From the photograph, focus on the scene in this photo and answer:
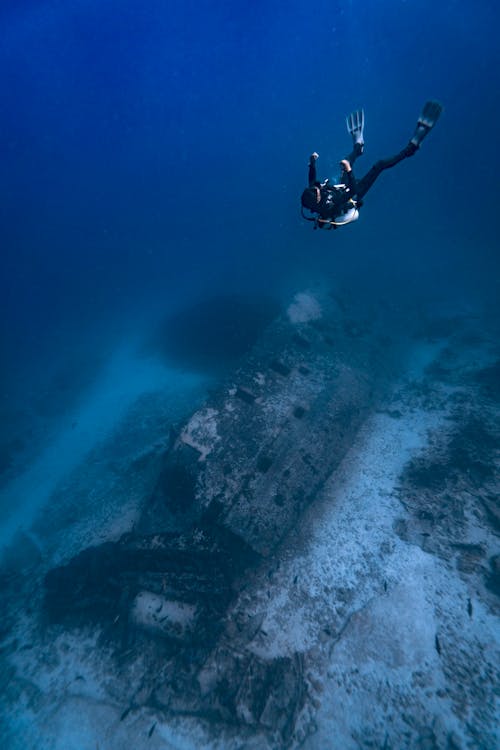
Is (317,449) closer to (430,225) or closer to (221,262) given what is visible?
(221,262)

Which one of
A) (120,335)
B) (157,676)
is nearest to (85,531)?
(157,676)

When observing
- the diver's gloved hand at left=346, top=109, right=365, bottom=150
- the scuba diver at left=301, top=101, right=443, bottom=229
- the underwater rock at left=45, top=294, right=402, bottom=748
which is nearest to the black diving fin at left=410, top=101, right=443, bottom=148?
the scuba diver at left=301, top=101, right=443, bottom=229

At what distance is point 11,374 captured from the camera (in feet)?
97.3

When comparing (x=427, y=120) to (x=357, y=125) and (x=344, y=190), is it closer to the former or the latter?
(x=357, y=125)

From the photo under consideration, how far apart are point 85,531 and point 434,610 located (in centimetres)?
1246

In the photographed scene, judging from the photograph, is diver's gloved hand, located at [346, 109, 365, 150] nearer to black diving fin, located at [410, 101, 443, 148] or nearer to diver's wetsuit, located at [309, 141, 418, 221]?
black diving fin, located at [410, 101, 443, 148]

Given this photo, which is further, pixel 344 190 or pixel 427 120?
pixel 427 120

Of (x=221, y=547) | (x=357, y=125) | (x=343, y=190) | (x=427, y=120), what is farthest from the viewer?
(x=221, y=547)

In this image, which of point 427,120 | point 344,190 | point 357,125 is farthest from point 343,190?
point 357,125

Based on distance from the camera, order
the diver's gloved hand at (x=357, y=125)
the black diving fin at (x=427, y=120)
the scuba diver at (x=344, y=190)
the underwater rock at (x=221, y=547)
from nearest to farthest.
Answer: the scuba diver at (x=344, y=190)
the black diving fin at (x=427, y=120)
the diver's gloved hand at (x=357, y=125)
the underwater rock at (x=221, y=547)

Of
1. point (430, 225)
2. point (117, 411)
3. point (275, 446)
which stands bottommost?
point (117, 411)

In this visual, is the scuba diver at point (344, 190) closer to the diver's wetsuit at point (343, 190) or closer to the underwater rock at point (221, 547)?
the diver's wetsuit at point (343, 190)

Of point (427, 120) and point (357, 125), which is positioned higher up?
point (357, 125)

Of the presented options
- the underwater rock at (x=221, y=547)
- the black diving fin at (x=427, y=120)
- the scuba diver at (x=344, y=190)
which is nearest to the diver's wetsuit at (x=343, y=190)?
the scuba diver at (x=344, y=190)
